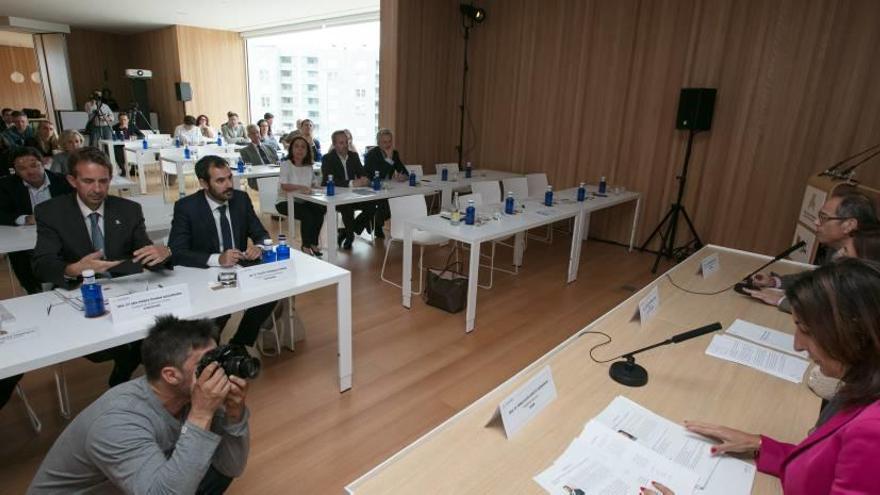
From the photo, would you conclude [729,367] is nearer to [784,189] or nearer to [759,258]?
[759,258]

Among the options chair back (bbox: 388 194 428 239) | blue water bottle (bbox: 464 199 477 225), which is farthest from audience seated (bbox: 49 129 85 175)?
blue water bottle (bbox: 464 199 477 225)

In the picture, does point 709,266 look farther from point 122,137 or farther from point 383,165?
point 122,137

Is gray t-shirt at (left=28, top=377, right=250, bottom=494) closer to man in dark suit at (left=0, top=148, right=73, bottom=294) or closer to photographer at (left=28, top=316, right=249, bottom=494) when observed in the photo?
photographer at (left=28, top=316, right=249, bottom=494)

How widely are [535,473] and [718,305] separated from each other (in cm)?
165

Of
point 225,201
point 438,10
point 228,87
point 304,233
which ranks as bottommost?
point 304,233

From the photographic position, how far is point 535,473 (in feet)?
3.91

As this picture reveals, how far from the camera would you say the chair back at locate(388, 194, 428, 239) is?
4230 millimetres

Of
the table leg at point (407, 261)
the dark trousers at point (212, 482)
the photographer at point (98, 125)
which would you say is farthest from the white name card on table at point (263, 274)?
the photographer at point (98, 125)

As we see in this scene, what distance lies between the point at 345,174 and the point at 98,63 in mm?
11550

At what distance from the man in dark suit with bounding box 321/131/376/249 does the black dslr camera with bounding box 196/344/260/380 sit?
12.9 ft

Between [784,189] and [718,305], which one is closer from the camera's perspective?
[718,305]

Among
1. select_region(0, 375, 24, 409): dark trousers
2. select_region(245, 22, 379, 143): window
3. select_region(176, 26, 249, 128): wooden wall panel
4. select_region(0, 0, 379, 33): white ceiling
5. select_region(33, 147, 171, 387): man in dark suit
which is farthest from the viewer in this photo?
select_region(176, 26, 249, 128): wooden wall panel

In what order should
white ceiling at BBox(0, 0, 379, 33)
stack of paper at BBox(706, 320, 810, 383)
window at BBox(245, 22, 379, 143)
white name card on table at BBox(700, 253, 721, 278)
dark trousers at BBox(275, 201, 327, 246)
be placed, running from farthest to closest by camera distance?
window at BBox(245, 22, 379, 143) → white ceiling at BBox(0, 0, 379, 33) → dark trousers at BBox(275, 201, 327, 246) → white name card on table at BBox(700, 253, 721, 278) → stack of paper at BBox(706, 320, 810, 383)

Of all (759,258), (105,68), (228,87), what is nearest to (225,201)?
(759,258)
